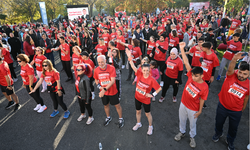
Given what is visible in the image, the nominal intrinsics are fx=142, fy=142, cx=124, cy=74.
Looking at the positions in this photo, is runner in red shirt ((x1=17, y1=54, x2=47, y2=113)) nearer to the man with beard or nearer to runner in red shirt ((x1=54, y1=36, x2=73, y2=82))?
runner in red shirt ((x1=54, y1=36, x2=73, y2=82))

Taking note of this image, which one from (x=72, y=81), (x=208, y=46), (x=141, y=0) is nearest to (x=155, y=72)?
(x=208, y=46)

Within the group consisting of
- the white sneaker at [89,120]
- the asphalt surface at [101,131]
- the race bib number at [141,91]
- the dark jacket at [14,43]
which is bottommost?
the asphalt surface at [101,131]

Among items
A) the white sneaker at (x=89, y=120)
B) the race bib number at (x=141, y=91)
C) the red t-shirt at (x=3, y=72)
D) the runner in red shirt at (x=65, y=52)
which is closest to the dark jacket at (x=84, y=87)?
the white sneaker at (x=89, y=120)

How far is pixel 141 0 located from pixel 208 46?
1507 cm

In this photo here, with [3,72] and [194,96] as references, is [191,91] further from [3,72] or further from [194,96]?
[3,72]

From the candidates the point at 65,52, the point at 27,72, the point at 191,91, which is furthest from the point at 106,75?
the point at 65,52

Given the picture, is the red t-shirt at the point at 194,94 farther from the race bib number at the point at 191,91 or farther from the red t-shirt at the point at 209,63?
the red t-shirt at the point at 209,63

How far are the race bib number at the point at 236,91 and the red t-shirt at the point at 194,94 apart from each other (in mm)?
511

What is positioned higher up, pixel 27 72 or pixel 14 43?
pixel 14 43

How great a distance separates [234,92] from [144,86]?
1.83m

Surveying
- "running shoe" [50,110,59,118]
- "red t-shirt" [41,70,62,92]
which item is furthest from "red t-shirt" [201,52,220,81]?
"running shoe" [50,110,59,118]

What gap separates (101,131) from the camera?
409 centimetres

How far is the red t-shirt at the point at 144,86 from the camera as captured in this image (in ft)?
10.8

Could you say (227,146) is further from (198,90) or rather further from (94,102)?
(94,102)
